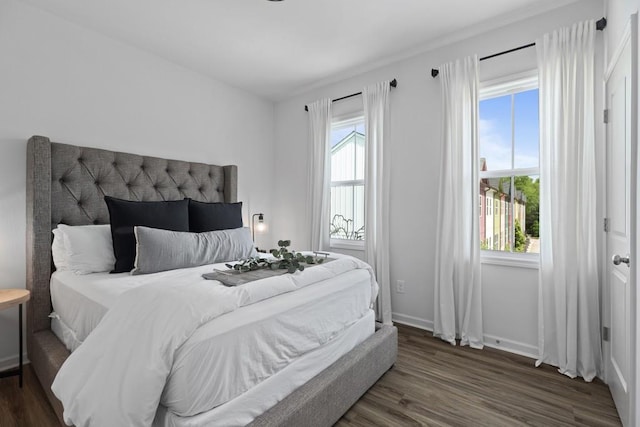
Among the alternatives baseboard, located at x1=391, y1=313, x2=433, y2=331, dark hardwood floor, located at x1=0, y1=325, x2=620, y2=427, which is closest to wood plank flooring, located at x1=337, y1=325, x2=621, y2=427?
dark hardwood floor, located at x1=0, y1=325, x2=620, y2=427

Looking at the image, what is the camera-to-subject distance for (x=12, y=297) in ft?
6.15

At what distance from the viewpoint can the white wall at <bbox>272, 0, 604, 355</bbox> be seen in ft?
7.98

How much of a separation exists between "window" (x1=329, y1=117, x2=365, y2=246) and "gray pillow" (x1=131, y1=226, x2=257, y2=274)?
4.90ft

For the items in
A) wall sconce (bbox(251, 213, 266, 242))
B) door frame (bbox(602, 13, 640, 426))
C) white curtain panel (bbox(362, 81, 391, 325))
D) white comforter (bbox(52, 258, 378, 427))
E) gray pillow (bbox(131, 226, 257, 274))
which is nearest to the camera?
white comforter (bbox(52, 258, 378, 427))

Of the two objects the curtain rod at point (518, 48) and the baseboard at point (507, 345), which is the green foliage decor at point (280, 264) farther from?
the curtain rod at point (518, 48)

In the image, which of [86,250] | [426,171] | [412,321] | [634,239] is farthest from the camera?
[412,321]

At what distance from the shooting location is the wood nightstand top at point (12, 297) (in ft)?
5.89

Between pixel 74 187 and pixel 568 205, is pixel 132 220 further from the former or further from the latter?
pixel 568 205

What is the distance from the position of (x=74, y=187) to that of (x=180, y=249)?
1.04 m

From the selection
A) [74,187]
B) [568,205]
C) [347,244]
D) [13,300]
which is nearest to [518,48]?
[568,205]

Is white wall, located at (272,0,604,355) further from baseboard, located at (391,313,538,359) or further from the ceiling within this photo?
the ceiling

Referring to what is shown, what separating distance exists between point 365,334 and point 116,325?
54.5 inches

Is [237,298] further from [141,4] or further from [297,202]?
[297,202]

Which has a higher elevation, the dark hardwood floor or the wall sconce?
the wall sconce
